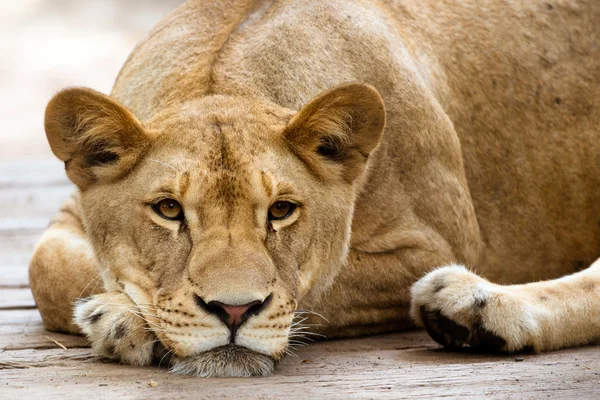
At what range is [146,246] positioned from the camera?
3148mm

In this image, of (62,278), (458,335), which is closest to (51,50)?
(62,278)

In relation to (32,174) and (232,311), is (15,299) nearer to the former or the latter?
(232,311)

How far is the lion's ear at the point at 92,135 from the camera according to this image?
319cm

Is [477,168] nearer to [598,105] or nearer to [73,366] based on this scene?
[598,105]

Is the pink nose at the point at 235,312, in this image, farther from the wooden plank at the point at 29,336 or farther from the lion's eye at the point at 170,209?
the wooden plank at the point at 29,336

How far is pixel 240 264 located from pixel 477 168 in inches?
69.9

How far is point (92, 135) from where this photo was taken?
3.27 metres

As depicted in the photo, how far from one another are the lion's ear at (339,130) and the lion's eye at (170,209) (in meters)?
0.41

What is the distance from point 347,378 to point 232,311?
39cm

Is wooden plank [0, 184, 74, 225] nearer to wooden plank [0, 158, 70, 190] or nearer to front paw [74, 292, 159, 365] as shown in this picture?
wooden plank [0, 158, 70, 190]

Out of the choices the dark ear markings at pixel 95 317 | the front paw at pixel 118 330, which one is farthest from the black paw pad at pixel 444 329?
the dark ear markings at pixel 95 317

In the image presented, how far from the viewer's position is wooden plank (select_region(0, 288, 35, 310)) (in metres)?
4.48

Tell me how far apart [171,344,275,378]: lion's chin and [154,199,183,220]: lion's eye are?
416 millimetres

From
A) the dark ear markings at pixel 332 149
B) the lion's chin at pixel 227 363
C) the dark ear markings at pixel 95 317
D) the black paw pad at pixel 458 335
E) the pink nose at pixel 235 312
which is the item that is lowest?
the lion's chin at pixel 227 363
